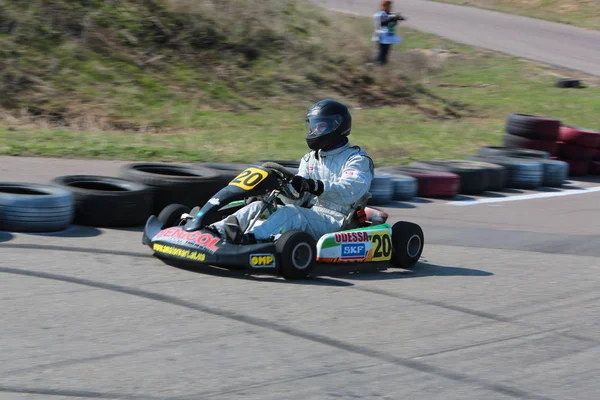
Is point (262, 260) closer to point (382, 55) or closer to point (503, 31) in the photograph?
point (382, 55)

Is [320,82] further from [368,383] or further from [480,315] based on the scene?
[368,383]

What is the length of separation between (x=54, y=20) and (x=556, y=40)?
14706 mm

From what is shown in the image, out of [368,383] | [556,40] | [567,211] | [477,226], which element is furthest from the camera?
[556,40]

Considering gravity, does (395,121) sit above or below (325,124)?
above

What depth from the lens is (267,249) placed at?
588cm

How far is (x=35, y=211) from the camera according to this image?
7035 mm

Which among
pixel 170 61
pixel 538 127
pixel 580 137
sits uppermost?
pixel 170 61

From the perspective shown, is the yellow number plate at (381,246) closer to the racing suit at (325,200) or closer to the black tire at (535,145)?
the racing suit at (325,200)

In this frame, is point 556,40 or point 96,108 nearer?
point 96,108

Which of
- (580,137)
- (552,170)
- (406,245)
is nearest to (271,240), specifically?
(406,245)

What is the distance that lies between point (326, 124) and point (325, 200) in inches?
22.4

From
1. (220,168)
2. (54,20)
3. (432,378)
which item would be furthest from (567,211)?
(54,20)

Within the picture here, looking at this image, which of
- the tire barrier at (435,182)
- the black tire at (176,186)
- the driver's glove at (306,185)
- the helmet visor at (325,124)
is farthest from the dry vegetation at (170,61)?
the driver's glove at (306,185)

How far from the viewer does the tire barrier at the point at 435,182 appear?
10539mm
